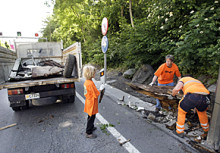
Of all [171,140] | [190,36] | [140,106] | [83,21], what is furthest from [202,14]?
[83,21]

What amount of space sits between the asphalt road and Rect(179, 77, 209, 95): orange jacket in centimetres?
102

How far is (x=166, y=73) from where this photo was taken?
3939 mm

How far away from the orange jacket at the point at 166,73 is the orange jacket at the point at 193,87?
1.08 m

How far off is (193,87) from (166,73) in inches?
56.9

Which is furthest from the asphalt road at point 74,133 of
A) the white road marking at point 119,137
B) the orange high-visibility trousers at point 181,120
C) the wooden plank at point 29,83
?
the wooden plank at point 29,83

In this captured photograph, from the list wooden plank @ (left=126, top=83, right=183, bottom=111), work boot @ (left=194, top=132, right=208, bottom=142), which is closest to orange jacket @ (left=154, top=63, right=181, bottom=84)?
wooden plank @ (left=126, top=83, right=183, bottom=111)

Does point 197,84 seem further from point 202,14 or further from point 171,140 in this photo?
point 202,14

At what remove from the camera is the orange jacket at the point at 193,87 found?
8.07 feet

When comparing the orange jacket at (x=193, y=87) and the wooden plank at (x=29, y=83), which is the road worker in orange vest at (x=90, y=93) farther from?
the orange jacket at (x=193, y=87)

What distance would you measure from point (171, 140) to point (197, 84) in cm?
121

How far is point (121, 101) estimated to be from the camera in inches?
191

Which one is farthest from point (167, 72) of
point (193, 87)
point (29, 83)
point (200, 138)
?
point (29, 83)

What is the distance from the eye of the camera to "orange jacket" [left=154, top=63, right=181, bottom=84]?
3867 millimetres

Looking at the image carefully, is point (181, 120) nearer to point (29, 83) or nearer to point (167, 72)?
point (167, 72)
